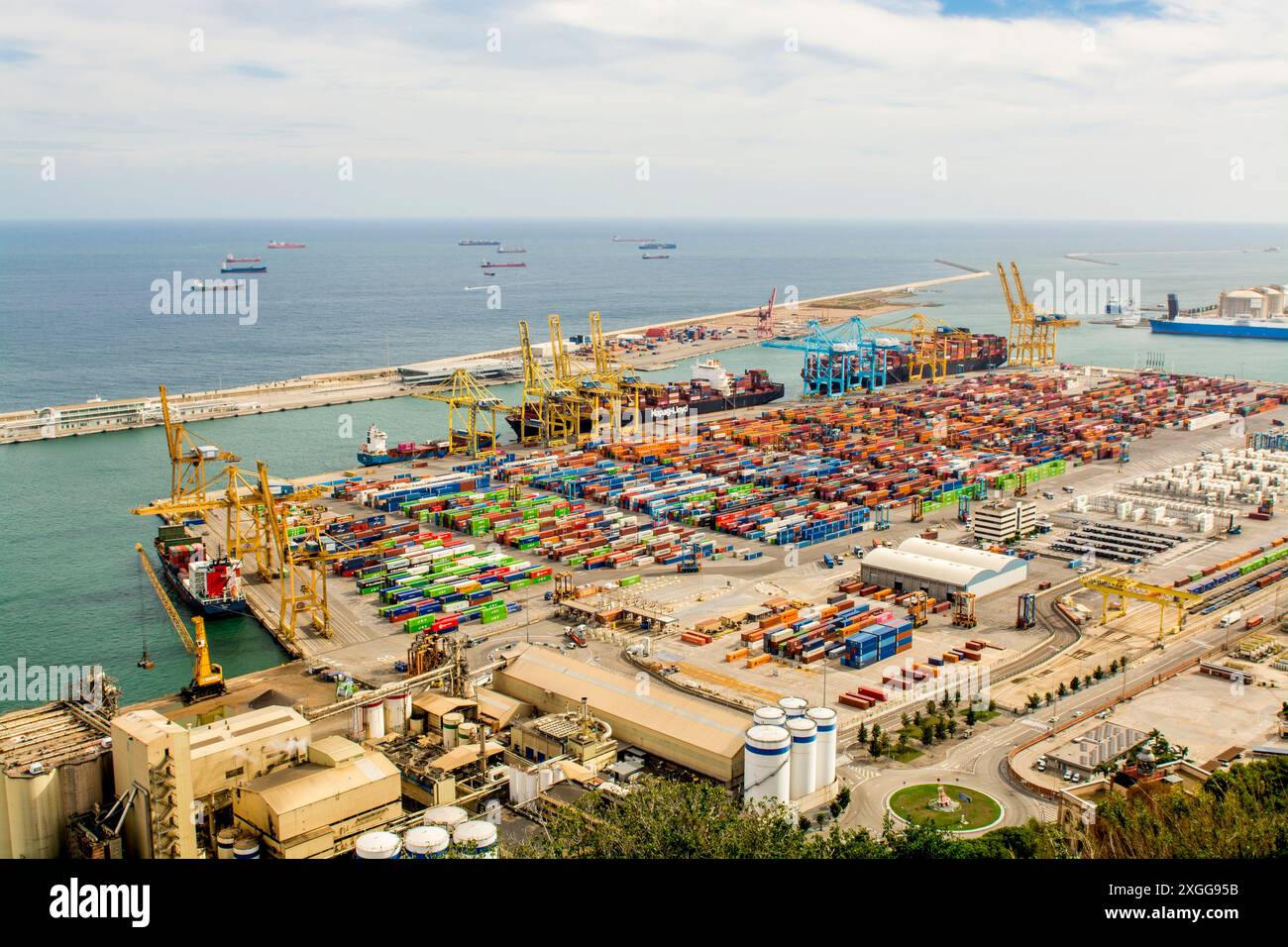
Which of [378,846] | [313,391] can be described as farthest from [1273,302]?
[378,846]

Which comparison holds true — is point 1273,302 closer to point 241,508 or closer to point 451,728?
point 241,508

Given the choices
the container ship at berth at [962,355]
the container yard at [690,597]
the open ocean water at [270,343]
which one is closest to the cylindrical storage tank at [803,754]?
the container yard at [690,597]

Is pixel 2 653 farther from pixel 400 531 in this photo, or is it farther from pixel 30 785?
pixel 30 785

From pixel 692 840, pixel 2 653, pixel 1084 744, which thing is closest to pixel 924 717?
pixel 1084 744

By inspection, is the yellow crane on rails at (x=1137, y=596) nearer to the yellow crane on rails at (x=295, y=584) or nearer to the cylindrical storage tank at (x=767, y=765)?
the cylindrical storage tank at (x=767, y=765)

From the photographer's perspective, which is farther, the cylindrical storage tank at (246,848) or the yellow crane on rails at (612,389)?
the yellow crane on rails at (612,389)

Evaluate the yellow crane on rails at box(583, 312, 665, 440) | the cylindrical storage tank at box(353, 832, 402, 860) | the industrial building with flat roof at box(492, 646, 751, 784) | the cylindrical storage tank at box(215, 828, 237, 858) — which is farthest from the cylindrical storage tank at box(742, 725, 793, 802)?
the yellow crane on rails at box(583, 312, 665, 440)

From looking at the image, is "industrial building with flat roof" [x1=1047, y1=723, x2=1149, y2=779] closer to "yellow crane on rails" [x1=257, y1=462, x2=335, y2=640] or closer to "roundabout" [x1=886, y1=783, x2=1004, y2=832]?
"roundabout" [x1=886, y1=783, x2=1004, y2=832]
